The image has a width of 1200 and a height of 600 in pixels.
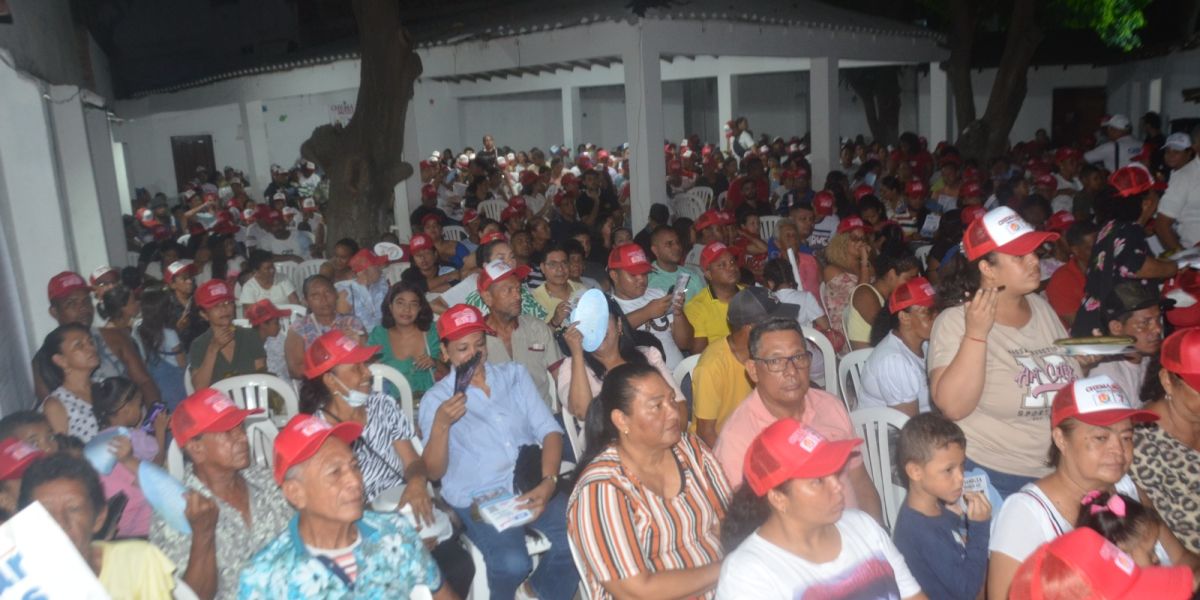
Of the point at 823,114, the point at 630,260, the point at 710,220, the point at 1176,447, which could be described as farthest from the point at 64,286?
the point at 823,114

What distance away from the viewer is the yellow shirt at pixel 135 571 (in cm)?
275

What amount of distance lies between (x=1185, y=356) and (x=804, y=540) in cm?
155

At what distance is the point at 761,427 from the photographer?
335 cm

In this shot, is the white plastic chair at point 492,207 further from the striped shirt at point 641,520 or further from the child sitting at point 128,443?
the striped shirt at point 641,520

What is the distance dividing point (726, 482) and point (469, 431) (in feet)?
4.44

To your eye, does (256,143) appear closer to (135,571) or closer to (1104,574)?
(135,571)

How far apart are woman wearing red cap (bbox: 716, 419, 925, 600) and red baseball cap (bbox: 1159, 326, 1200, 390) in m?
1.24

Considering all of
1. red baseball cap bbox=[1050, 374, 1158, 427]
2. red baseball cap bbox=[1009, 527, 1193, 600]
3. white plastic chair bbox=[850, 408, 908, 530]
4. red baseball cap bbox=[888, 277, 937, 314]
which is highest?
red baseball cap bbox=[888, 277, 937, 314]

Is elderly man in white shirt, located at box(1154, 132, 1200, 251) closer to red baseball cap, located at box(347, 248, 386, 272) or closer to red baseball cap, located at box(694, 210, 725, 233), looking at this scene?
red baseball cap, located at box(694, 210, 725, 233)

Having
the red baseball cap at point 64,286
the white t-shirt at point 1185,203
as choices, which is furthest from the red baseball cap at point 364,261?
the white t-shirt at point 1185,203

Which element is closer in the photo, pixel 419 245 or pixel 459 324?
pixel 459 324

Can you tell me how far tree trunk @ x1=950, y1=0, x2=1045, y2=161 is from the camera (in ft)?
45.3

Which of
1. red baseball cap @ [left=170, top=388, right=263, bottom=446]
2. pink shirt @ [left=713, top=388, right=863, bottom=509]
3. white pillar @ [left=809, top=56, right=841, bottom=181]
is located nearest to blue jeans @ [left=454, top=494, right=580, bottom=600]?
pink shirt @ [left=713, top=388, right=863, bottom=509]

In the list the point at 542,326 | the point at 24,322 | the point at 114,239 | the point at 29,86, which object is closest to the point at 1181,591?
the point at 542,326
